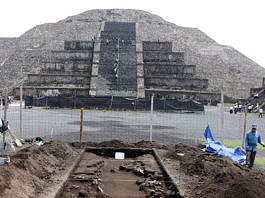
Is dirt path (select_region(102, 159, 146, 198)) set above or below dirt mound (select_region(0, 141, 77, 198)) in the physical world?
below

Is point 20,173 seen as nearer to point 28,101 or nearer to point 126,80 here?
point 28,101

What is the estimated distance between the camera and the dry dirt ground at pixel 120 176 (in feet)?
21.9

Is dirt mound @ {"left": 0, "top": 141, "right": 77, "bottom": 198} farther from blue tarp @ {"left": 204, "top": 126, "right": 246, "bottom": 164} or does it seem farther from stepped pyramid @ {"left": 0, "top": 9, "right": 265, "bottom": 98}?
stepped pyramid @ {"left": 0, "top": 9, "right": 265, "bottom": 98}

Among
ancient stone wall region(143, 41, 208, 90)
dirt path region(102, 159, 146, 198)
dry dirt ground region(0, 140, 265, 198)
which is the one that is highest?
ancient stone wall region(143, 41, 208, 90)

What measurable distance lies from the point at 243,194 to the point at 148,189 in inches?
83.2

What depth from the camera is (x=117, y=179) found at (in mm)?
8734

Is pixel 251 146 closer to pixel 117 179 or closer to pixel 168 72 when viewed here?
pixel 117 179

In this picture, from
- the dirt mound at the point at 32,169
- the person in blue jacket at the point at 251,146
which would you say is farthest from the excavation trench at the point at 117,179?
the person in blue jacket at the point at 251,146

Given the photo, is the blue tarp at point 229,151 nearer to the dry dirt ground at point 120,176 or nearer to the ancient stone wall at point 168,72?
the dry dirt ground at point 120,176

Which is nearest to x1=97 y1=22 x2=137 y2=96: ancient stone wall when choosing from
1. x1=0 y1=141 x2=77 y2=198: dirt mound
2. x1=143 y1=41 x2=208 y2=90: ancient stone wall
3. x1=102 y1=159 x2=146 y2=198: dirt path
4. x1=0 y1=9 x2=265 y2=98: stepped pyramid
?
x1=0 y1=9 x2=265 y2=98: stepped pyramid

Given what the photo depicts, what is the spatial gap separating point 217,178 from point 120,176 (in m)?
2.49

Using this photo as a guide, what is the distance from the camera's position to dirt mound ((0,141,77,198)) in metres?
6.50

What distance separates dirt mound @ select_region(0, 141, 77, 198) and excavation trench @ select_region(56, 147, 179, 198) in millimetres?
478

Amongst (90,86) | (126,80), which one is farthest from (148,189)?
(126,80)
